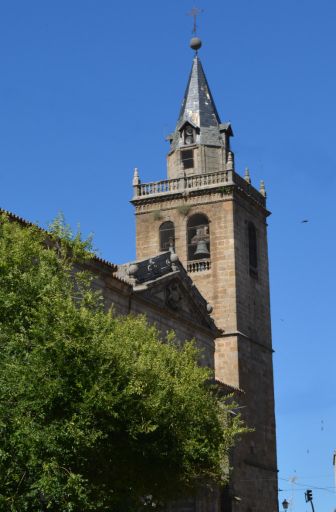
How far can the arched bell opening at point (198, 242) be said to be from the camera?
58094 mm

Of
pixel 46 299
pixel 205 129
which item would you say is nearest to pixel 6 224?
pixel 46 299

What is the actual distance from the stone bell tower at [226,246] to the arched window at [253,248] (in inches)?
2.4

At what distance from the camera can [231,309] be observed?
5675 cm

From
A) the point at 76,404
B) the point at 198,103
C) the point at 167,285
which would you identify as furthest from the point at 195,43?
the point at 76,404

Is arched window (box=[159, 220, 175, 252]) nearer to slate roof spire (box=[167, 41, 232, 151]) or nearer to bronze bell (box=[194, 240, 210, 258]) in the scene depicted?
bronze bell (box=[194, 240, 210, 258])

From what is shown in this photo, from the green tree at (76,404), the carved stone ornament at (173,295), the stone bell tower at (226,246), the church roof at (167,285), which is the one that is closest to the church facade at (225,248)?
the stone bell tower at (226,246)

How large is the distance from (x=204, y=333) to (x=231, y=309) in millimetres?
8701

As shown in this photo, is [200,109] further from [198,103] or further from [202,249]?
[202,249]

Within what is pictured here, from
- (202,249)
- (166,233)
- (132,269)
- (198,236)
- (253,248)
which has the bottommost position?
(132,269)

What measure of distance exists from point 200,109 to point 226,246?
8.71 meters

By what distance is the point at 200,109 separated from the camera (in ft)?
204

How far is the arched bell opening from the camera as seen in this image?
191 feet

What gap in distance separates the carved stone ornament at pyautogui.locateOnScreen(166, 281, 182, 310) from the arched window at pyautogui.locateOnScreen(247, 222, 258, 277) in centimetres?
1477

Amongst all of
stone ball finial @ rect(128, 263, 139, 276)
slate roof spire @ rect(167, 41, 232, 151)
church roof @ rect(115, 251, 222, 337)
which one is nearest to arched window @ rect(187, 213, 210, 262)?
slate roof spire @ rect(167, 41, 232, 151)
